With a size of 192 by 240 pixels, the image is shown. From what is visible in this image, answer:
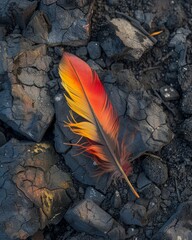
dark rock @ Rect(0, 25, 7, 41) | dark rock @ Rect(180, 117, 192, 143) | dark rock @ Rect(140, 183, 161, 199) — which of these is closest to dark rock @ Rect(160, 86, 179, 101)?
dark rock @ Rect(180, 117, 192, 143)

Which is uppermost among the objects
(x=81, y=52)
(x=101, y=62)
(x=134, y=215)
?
(x=81, y=52)

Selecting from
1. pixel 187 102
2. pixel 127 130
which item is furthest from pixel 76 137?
pixel 187 102

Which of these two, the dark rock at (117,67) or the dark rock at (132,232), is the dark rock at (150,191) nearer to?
the dark rock at (132,232)

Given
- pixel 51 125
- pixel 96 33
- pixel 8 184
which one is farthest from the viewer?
pixel 96 33

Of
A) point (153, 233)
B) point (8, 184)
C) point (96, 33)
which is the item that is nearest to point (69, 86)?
point (96, 33)

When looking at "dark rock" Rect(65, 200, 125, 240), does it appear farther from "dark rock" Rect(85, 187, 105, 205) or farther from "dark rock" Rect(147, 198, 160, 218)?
"dark rock" Rect(147, 198, 160, 218)

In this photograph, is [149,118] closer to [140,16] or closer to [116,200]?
[116,200]

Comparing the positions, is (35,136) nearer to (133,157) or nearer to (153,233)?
(133,157)
